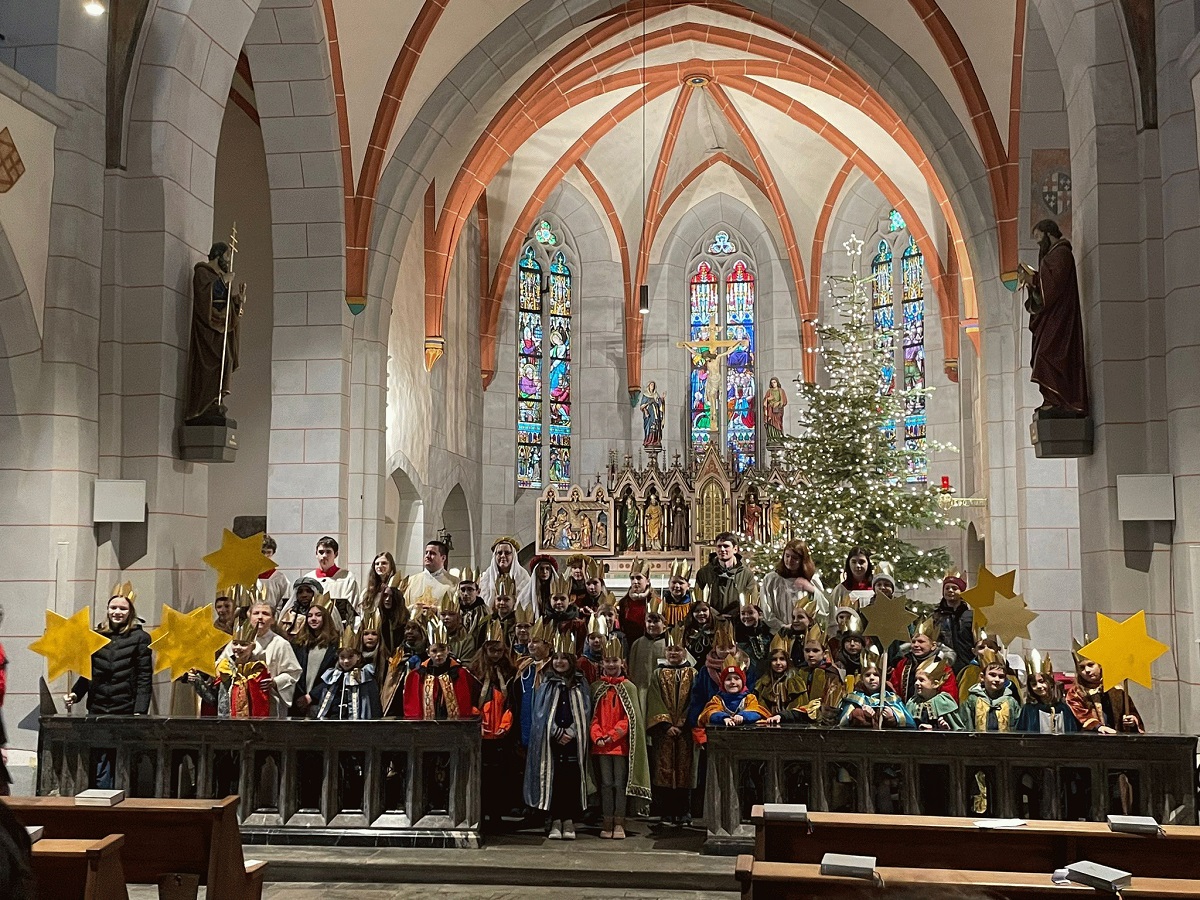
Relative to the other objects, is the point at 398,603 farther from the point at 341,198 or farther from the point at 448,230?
the point at 448,230

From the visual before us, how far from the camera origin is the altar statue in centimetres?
1992

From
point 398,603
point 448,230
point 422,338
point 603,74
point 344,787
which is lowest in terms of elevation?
point 344,787

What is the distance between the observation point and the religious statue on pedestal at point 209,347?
8203 millimetres

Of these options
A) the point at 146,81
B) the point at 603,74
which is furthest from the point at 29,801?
the point at 603,74

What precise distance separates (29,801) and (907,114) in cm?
1060

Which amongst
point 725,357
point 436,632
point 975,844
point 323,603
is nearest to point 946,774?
point 975,844

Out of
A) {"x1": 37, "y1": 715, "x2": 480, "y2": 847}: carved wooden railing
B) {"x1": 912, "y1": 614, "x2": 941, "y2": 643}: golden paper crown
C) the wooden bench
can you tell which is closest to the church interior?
{"x1": 37, "y1": 715, "x2": 480, "y2": 847}: carved wooden railing

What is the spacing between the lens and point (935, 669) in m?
6.52

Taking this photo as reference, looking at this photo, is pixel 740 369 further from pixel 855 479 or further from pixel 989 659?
pixel 989 659

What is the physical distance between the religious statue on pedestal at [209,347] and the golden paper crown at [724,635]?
144 inches

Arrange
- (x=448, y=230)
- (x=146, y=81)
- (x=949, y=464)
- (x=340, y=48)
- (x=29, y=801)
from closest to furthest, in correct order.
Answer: (x=29, y=801) < (x=146, y=81) < (x=340, y=48) < (x=448, y=230) < (x=949, y=464)

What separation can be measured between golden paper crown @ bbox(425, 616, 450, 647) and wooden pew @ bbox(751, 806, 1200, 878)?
2.76m

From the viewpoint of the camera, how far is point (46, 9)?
777 centimetres

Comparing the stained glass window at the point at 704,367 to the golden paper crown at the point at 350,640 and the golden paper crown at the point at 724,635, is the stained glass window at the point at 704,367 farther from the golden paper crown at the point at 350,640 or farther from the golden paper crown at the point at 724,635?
the golden paper crown at the point at 350,640
